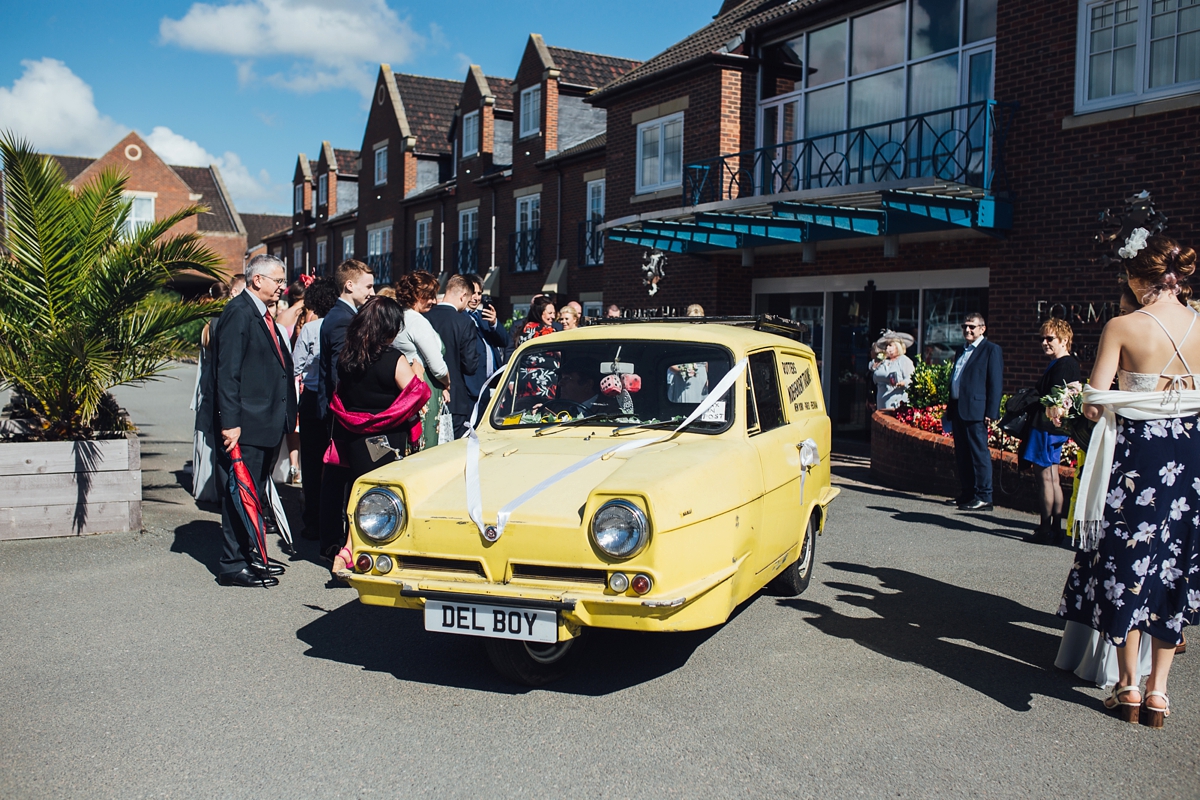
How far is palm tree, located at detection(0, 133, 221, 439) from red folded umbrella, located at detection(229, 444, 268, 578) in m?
2.04

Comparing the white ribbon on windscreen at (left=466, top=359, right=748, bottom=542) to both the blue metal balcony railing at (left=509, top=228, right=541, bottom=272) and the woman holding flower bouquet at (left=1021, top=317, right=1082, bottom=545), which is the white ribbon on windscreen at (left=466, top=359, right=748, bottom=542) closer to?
the woman holding flower bouquet at (left=1021, top=317, right=1082, bottom=545)

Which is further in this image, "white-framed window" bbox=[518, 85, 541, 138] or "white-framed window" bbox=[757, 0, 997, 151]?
"white-framed window" bbox=[518, 85, 541, 138]

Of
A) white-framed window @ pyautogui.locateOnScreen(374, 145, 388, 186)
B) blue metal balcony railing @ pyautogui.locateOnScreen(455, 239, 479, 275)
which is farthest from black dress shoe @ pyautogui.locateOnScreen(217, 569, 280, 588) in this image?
white-framed window @ pyautogui.locateOnScreen(374, 145, 388, 186)


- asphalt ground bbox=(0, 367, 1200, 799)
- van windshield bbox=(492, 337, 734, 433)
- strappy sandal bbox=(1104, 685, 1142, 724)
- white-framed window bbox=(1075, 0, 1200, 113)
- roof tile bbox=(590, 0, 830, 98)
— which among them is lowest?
asphalt ground bbox=(0, 367, 1200, 799)

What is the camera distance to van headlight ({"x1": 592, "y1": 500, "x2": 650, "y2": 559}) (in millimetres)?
3924

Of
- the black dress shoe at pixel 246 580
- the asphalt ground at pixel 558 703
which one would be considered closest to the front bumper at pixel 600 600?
the asphalt ground at pixel 558 703

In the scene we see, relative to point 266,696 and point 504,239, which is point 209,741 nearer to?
point 266,696

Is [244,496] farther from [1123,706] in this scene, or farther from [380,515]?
[1123,706]

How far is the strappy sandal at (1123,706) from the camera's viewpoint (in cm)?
417

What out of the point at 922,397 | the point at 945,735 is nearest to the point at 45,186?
the point at 945,735

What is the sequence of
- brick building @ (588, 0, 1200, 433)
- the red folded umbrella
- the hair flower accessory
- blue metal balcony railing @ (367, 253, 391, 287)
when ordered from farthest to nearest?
blue metal balcony railing @ (367, 253, 391, 287), brick building @ (588, 0, 1200, 433), the red folded umbrella, the hair flower accessory

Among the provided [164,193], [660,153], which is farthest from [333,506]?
[164,193]

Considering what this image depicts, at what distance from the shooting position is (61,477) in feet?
24.3

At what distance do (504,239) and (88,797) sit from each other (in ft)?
80.0
